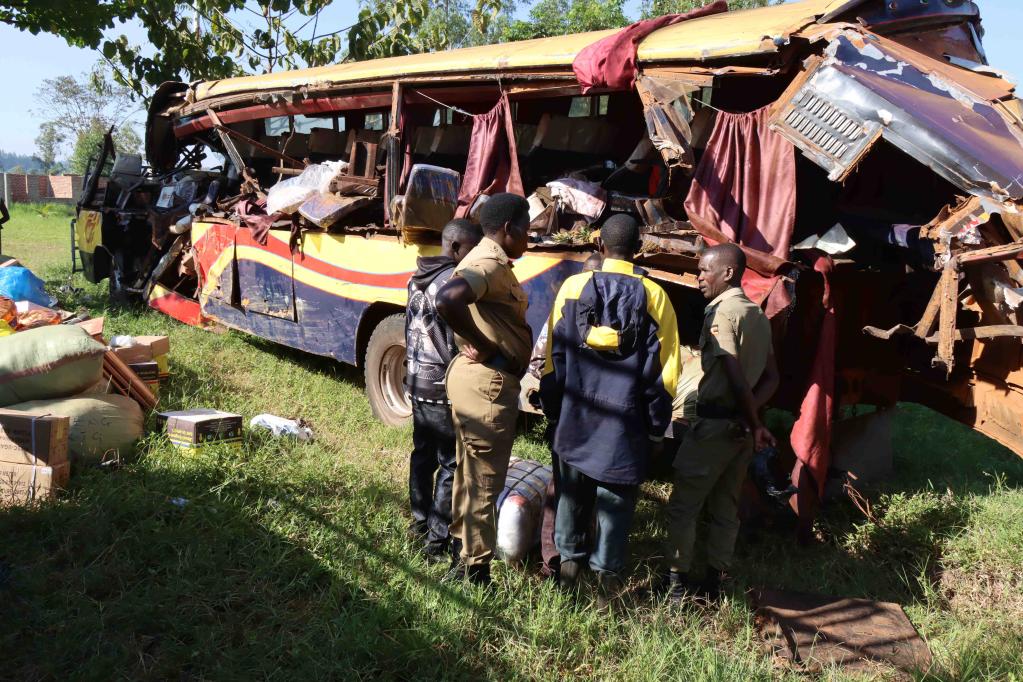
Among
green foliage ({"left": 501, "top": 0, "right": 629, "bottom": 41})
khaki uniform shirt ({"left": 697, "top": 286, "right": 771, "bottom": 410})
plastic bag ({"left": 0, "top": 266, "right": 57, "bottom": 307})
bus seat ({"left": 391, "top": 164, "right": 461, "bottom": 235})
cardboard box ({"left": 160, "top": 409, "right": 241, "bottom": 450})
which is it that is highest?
green foliage ({"left": 501, "top": 0, "right": 629, "bottom": 41})

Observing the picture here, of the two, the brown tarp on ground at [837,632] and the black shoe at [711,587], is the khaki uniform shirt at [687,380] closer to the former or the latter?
the black shoe at [711,587]

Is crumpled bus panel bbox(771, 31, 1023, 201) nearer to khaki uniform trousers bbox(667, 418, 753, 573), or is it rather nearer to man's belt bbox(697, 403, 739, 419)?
man's belt bbox(697, 403, 739, 419)

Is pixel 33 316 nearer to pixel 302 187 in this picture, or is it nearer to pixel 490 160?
pixel 302 187

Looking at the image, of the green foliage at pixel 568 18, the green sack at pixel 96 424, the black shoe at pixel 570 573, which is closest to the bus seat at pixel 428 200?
the green sack at pixel 96 424

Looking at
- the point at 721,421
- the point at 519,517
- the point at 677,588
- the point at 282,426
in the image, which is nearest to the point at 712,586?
the point at 677,588

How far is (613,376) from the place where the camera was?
3.18 metres

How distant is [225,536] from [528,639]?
1.57 meters

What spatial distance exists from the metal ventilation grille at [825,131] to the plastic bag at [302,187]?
12.2ft

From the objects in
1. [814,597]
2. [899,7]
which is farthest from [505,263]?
[899,7]

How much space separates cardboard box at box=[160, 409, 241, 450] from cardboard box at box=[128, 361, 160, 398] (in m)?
0.94

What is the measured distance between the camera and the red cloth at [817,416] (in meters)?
4.06

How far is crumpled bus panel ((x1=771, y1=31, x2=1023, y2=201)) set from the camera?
3553 millimetres

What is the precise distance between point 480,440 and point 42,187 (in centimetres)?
3966

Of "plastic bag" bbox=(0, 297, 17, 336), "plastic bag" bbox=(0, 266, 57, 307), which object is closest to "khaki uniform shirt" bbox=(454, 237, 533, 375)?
Answer: "plastic bag" bbox=(0, 297, 17, 336)
